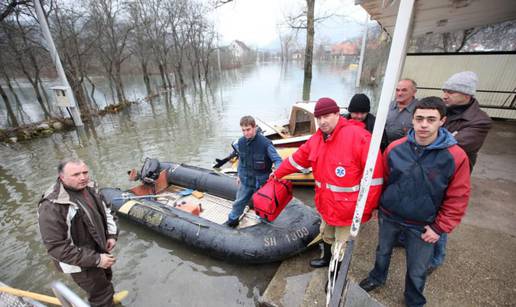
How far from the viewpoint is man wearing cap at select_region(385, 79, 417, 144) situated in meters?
2.42

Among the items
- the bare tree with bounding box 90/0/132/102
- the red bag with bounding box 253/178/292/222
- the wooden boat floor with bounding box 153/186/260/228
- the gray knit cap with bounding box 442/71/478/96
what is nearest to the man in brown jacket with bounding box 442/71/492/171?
the gray knit cap with bounding box 442/71/478/96

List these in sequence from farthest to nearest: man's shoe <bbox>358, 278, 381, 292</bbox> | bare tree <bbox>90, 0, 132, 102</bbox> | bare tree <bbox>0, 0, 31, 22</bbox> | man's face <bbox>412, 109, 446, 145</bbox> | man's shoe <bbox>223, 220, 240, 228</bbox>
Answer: bare tree <bbox>90, 0, 132, 102</bbox>, bare tree <bbox>0, 0, 31, 22</bbox>, man's shoe <bbox>223, 220, 240, 228</bbox>, man's shoe <bbox>358, 278, 381, 292</bbox>, man's face <bbox>412, 109, 446, 145</bbox>

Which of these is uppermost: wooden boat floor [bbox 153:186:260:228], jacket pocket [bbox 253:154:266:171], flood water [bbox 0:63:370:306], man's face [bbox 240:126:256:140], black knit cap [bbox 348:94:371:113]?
black knit cap [bbox 348:94:371:113]

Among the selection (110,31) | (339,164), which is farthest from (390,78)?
(110,31)

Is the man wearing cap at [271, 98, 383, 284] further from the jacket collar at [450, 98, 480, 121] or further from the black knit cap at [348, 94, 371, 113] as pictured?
the jacket collar at [450, 98, 480, 121]

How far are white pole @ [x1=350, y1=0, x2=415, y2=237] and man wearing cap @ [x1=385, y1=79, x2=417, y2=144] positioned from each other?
119 centimetres

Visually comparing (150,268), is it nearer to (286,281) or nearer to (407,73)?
(286,281)

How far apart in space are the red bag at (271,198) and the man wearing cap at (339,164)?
1.32ft

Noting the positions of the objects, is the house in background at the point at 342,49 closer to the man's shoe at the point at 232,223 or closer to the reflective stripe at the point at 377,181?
the man's shoe at the point at 232,223

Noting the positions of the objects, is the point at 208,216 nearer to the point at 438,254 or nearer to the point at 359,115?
the point at 359,115

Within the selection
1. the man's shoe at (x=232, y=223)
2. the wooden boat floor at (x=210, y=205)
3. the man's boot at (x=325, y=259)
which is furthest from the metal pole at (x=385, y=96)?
the wooden boat floor at (x=210, y=205)

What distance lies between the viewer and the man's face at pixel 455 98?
1.93 meters

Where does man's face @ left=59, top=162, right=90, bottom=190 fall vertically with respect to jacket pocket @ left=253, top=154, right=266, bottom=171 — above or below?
above

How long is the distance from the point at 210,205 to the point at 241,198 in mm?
1312
